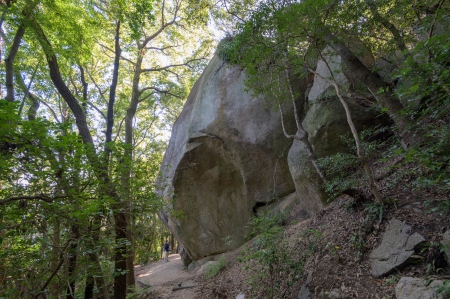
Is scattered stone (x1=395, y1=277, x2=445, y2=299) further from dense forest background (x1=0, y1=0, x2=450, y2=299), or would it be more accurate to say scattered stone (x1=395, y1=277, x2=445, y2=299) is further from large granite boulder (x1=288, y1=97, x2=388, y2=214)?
large granite boulder (x1=288, y1=97, x2=388, y2=214)

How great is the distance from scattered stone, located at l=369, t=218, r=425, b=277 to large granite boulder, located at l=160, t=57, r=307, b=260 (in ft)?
18.5

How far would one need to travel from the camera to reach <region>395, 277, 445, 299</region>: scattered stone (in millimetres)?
2689

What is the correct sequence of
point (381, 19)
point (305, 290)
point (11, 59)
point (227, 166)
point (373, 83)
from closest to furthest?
point (305, 290), point (381, 19), point (373, 83), point (11, 59), point (227, 166)

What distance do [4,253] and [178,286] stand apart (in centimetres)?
666

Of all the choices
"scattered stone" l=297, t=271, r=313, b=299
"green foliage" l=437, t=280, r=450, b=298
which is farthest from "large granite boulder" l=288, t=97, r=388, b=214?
"green foliage" l=437, t=280, r=450, b=298

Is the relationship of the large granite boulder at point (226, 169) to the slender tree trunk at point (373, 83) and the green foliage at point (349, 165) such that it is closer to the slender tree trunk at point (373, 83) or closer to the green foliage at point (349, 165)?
the green foliage at point (349, 165)

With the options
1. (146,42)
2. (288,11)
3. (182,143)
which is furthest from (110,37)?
(288,11)

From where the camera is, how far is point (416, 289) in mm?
2867

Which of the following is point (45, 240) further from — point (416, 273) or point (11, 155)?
point (416, 273)

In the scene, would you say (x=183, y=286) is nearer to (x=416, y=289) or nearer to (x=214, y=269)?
(x=214, y=269)

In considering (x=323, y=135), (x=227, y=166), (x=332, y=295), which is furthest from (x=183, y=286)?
(x=323, y=135)

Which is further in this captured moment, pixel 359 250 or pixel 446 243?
pixel 359 250

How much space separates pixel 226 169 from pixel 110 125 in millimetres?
5000

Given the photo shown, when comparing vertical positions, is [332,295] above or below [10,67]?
below
